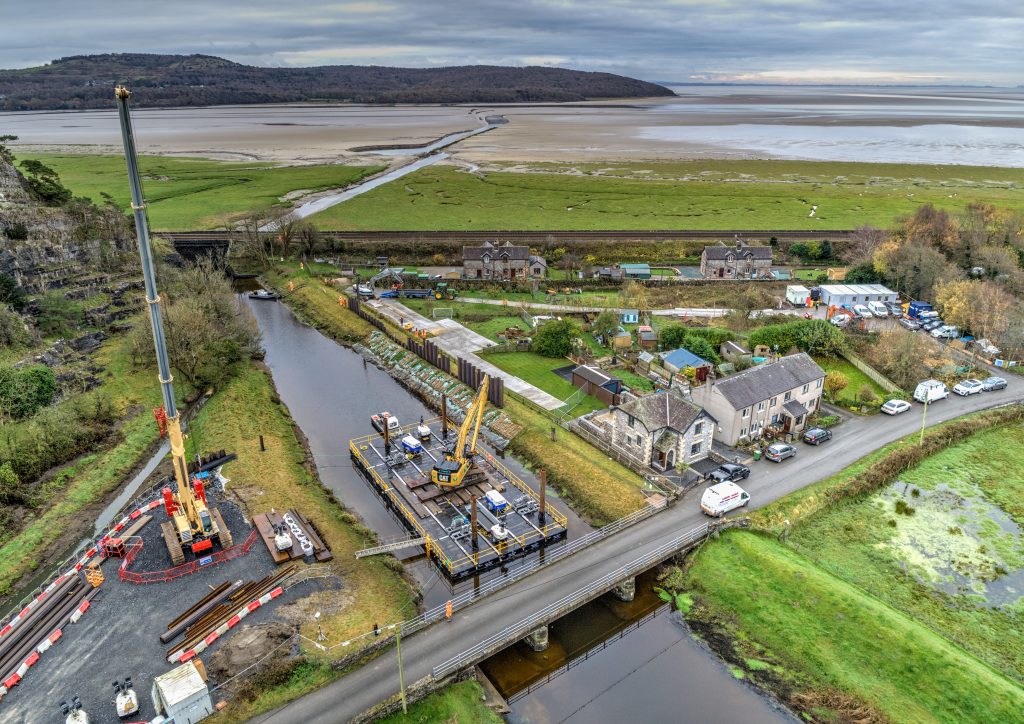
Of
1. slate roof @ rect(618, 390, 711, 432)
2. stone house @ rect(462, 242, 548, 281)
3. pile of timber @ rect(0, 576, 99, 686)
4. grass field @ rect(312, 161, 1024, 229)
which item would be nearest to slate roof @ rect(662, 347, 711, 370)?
slate roof @ rect(618, 390, 711, 432)

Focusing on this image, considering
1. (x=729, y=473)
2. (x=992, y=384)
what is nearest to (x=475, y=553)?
(x=729, y=473)

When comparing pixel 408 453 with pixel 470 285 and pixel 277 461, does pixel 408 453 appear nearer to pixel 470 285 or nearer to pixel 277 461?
pixel 277 461

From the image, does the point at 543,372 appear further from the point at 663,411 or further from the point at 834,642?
the point at 834,642

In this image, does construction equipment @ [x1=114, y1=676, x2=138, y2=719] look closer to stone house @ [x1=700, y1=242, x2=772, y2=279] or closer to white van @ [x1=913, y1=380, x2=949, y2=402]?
white van @ [x1=913, y1=380, x2=949, y2=402]

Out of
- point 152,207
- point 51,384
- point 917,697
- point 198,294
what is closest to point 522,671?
point 917,697

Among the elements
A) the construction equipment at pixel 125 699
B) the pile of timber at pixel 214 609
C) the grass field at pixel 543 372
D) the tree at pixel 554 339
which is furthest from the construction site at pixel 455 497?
the tree at pixel 554 339
